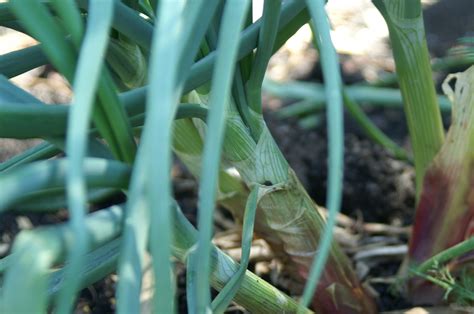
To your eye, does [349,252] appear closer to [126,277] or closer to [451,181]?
[451,181]

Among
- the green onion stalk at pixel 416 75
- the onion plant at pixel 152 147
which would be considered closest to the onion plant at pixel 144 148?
the onion plant at pixel 152 147

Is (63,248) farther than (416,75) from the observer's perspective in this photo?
No

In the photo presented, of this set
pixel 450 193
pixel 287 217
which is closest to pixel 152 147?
pixel 287 217

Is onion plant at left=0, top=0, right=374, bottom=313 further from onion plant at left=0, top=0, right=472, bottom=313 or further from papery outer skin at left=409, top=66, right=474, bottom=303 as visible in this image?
papery outer skin at left=409, top=66, right=474, bottom=303

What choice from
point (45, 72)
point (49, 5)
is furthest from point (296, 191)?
point (45, 72)

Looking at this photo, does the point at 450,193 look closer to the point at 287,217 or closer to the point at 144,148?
the point at 287,217

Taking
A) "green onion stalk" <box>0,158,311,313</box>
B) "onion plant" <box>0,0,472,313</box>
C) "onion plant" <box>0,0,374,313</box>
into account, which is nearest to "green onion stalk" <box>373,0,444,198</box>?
"onion plant" <box>0,0,472,313</box>
